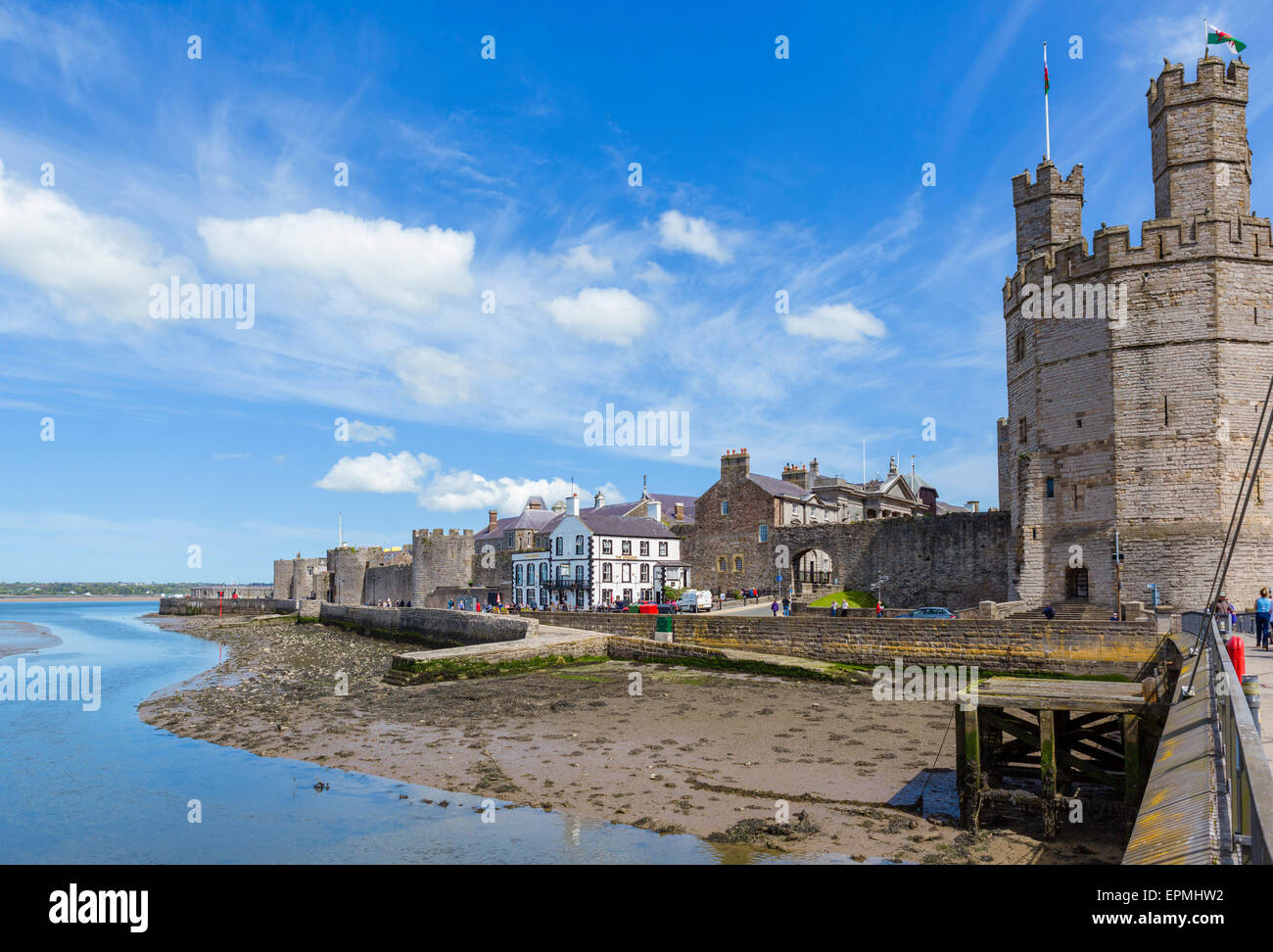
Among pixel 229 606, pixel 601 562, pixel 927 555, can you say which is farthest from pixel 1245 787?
pixel 229 606

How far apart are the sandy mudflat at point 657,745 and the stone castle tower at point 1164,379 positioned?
13247 millimetres

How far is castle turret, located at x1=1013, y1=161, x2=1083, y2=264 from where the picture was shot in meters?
35.4

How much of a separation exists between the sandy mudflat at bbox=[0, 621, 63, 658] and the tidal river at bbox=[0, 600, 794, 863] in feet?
Answer: 124

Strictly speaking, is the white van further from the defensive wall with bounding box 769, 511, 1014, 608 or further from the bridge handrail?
the bridge handrail

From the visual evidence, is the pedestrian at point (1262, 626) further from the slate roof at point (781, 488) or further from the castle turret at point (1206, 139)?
the slate roof at point (781, 488)

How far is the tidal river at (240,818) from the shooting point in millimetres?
10641

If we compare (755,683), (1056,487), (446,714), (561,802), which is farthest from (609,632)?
(561,802)

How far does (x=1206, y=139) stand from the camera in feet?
98.1

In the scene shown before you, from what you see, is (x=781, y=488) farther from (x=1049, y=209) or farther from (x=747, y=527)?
(x=1049, y=209)

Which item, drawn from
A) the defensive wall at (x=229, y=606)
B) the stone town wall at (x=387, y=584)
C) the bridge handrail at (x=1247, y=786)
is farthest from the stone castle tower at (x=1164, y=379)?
the defensive wall at (x=229, y=606)

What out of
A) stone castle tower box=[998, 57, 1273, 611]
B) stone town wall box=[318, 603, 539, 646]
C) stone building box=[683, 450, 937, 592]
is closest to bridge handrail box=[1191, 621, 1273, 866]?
A: stone castle tower box=[998, 57, 1273, 611]

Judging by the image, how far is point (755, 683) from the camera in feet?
82.3

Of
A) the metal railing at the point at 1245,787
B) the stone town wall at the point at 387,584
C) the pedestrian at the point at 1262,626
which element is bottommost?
the stone town wall at the point at 387,584

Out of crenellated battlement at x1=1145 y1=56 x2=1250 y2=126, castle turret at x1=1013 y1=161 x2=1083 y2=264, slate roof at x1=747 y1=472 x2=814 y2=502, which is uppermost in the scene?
crenellated battlement at x1=1145 y1=56 x2=1250 y2=126
